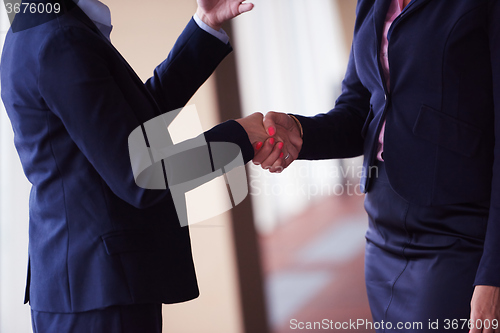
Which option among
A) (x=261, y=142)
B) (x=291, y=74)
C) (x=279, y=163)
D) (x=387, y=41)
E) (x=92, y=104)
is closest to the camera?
(x=92, y=104)

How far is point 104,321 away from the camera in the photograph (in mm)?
930

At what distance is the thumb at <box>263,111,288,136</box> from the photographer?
4.22 ft

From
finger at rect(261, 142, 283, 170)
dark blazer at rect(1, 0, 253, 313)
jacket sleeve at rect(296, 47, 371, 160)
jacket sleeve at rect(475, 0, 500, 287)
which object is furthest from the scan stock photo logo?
jacket sleeve at rect(475, 0, 500, 287)

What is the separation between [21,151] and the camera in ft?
3.28

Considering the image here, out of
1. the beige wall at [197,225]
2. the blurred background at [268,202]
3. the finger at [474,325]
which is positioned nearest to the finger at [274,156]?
the finger at [474,325]

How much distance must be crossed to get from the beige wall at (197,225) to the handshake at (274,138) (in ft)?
4.22

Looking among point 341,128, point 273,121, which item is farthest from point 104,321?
point 341,128

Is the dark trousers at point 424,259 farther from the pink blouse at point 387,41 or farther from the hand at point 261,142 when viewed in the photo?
the hand at point 261,142

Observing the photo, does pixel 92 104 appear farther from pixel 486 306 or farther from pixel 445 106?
pixel 486 306

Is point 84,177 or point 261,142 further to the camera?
point 261,142

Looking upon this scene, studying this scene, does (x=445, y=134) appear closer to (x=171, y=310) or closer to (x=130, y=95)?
(x=130, y=95)

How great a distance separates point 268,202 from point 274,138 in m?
1.32

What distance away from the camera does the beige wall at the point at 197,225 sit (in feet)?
8.48

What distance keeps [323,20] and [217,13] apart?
1333 mm
